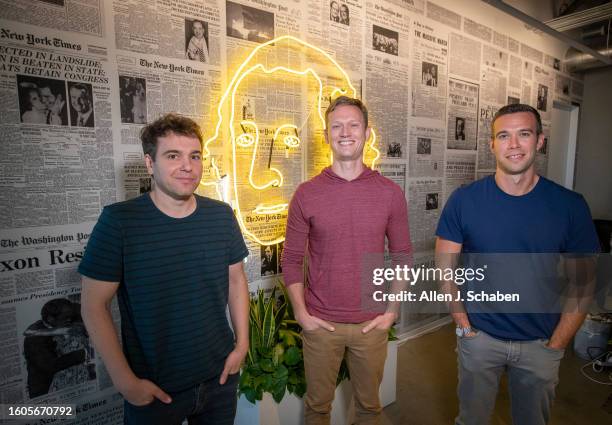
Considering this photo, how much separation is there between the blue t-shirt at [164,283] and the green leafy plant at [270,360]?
50 cm

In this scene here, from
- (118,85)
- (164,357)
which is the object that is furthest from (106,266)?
(118,85)

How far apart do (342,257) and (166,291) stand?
70 cm

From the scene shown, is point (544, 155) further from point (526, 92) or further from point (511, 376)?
point (511, 376)

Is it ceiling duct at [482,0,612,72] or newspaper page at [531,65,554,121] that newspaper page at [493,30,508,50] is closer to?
ceiling duct at [482,0,612,72]

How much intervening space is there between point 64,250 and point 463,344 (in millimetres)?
1721

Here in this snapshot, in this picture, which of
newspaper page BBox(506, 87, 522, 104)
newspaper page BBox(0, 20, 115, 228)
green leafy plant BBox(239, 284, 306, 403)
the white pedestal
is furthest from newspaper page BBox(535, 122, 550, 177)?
newspaper page BBox(0, 20, 115, 228)

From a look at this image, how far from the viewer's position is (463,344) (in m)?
1.40

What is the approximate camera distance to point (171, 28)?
5.23 feet

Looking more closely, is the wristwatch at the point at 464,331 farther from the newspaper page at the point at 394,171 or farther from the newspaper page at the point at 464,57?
the newspaper page at the point at 464,57

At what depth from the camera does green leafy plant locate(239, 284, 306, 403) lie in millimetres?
1580

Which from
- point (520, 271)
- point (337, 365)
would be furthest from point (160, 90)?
point (520, 271)

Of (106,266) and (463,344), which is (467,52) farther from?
(106,266)

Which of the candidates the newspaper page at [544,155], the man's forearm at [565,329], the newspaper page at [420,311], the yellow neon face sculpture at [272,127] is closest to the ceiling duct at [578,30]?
the newspaper page at [544,155]

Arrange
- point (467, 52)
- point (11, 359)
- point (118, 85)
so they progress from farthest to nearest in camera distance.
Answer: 1. point (467, 52)
2. point (118, 85)
3. point (11, 359)
